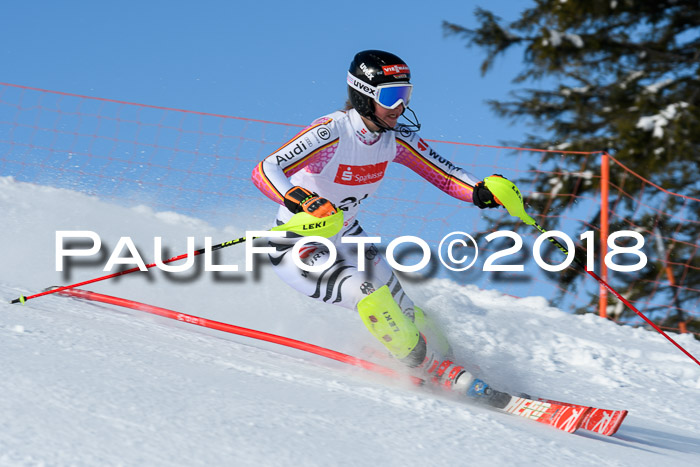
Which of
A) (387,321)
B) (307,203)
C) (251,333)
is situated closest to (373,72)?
(307,203)

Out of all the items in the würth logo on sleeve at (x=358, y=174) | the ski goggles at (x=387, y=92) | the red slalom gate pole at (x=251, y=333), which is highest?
the ski goggles at (x=387, y=92)

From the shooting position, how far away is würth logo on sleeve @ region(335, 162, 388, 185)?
3660mm

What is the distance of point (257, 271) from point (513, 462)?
4.13 meters

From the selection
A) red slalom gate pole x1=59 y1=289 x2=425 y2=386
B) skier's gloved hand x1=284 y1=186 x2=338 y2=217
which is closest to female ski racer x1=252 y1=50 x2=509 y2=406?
skier's gloved hand x1=284 y1=186 x2=338 y2=217

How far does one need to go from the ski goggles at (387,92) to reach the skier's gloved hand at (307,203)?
A: 608mm

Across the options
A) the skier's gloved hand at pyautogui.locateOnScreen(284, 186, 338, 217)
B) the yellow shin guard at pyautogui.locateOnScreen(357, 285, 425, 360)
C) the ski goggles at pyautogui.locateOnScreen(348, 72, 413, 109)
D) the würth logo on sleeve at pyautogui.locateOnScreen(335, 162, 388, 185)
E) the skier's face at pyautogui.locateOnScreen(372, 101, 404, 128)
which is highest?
the ski goggles at pyautogui.locateOnScreen(348, 72, 413, 109)

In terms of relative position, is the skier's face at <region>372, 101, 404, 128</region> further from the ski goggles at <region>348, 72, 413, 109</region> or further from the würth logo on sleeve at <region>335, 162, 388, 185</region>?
the würth logo on sleeve at <region>335, 162, 388, 185</region>

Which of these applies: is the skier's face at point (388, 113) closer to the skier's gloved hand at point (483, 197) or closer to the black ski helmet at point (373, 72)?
the black ski helmet at point (373, 72)

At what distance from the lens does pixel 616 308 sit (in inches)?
408

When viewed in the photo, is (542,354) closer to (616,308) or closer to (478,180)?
Answer: (478,180)

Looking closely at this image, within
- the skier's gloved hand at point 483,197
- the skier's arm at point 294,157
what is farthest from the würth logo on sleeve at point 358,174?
the skier's gloved hand at point 483,197

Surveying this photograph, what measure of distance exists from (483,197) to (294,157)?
3.50 ft

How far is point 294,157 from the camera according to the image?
138 inches

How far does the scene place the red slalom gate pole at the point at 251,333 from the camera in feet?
11.9
